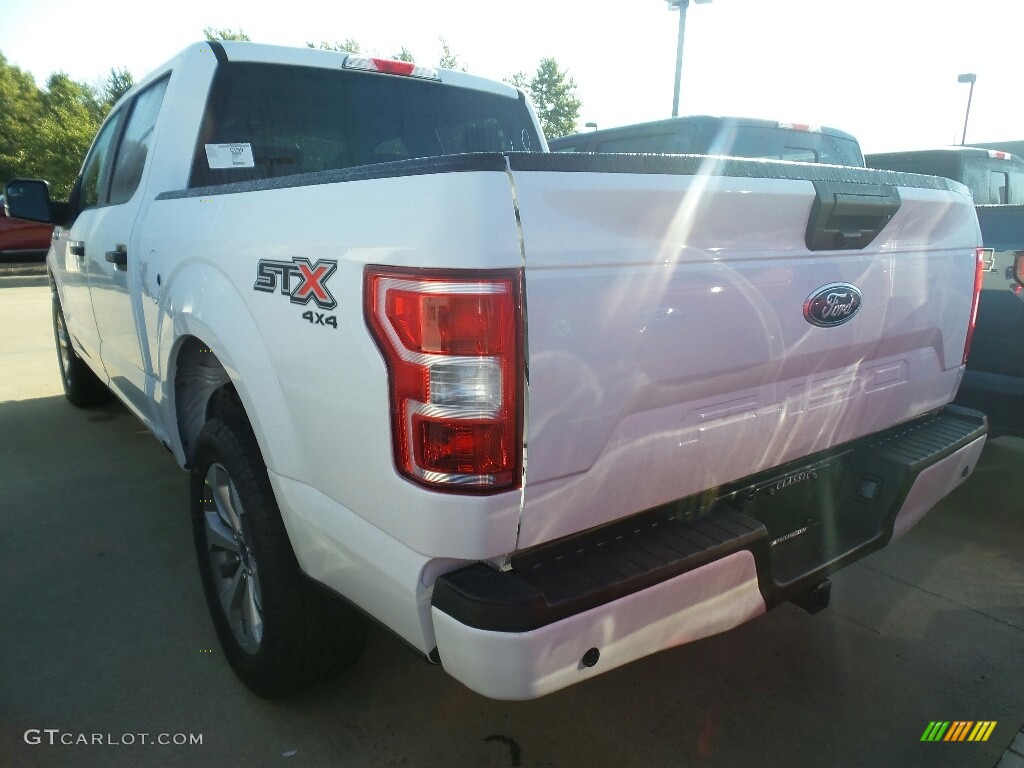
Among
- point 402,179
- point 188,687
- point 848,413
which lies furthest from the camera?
point 188,687

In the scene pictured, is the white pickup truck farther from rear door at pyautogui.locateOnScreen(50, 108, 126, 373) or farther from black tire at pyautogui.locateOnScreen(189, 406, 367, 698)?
rear door at pyautogui.locateOnScreen(50, 108, 126, 373)

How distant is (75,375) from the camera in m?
5.41

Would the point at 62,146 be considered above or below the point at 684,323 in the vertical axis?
above

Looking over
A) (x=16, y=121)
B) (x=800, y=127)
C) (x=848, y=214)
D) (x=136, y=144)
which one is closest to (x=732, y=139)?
(x=800, y=127)

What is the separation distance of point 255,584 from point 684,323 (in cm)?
144

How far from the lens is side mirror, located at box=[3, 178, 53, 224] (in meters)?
3.71

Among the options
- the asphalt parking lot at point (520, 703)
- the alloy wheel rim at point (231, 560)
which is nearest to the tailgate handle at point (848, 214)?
the asphalt parking lot at point (520, 703)

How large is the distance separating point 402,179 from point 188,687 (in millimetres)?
1849

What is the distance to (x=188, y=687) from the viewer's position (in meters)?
2.40

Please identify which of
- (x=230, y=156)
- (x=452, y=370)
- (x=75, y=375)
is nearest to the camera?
(x=452, y=370)

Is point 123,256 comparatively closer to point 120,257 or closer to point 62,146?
point 120,257

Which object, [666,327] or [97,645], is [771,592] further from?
[97,645]

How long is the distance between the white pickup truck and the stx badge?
1 centimetres

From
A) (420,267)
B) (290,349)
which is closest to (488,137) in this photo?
(290,349)
